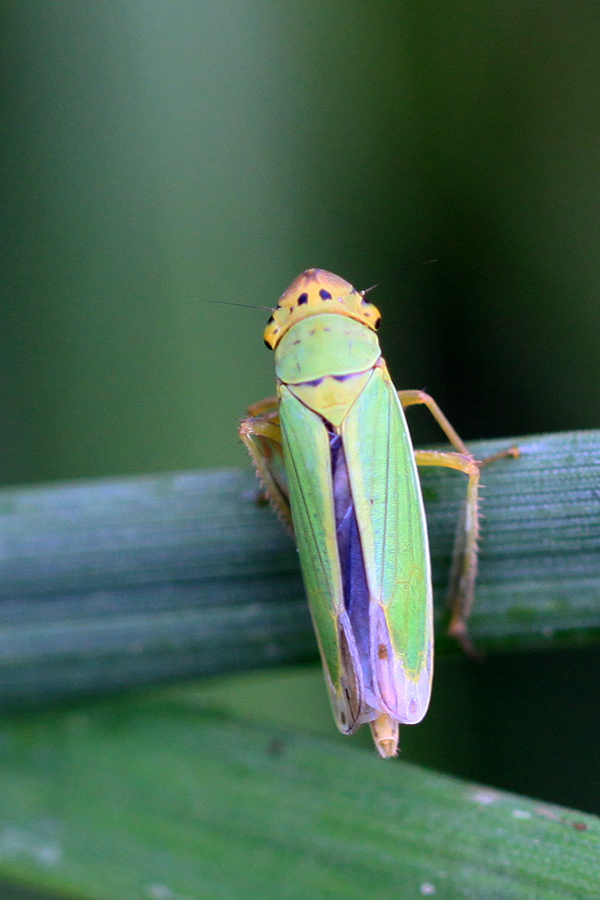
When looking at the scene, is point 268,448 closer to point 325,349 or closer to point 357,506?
point 325,349

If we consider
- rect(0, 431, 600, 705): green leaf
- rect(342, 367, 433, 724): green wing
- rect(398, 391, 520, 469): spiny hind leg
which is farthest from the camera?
rect(398, 391, 520, 469): spiny hind leg

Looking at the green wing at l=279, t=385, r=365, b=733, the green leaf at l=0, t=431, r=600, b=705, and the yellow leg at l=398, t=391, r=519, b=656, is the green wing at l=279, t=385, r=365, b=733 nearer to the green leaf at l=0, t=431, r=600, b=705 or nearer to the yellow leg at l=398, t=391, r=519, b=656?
the green leaf at l=0, t=431, r=600, b=705

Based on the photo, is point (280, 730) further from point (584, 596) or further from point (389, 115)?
point (389, 115)

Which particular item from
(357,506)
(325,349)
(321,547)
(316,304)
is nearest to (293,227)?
(316,304)

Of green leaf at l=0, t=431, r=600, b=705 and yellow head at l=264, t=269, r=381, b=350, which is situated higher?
yellow head at l=264, t=269, r=381, b=350

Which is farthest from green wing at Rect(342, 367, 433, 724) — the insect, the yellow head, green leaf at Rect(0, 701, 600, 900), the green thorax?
the yellow head

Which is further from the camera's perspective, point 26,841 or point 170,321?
point 170,321

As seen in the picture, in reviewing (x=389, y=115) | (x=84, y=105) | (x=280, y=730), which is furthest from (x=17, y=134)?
(x=280, y=730)
